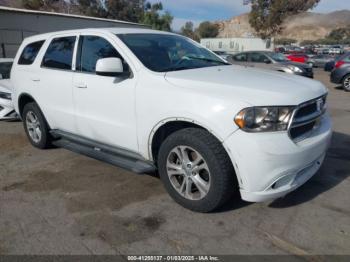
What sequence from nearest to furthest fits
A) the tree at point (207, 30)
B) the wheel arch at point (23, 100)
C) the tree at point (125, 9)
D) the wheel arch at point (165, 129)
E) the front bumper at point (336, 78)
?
the wheel arch at point (165, 129), the wheel arch at point (23, 100), the front bumper at point (336, 78), the tree at point (125, 9), the tree at point (207, 30)

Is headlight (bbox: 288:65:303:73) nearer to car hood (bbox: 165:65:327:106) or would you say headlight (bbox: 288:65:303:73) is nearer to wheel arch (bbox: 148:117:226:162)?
car hood (bbox: 165:65:327:106)

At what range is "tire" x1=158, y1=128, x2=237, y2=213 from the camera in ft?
10.8

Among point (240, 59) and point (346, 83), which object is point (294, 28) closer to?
point (240, 59)

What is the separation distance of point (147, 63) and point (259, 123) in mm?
1497

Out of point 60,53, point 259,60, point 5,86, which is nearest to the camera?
point 60,53

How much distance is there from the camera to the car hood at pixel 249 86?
10.4ft

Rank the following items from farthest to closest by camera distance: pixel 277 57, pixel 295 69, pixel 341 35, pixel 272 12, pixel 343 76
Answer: pixel 341 35
pixel 272 12
pixel 277 57
pixel 295 69
pixel 343 76

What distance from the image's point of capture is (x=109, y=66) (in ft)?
12.4

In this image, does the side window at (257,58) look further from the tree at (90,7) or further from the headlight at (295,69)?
the tree at (90,7)

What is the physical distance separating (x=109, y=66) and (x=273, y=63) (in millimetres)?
13523

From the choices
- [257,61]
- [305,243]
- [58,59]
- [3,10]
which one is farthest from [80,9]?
[305,243]

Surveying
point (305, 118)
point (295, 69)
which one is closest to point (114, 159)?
point (305, 118)

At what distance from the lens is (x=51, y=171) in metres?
4.91

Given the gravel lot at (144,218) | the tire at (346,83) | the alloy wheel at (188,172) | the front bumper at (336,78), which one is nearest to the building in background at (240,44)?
the front bumper at (336,78)
